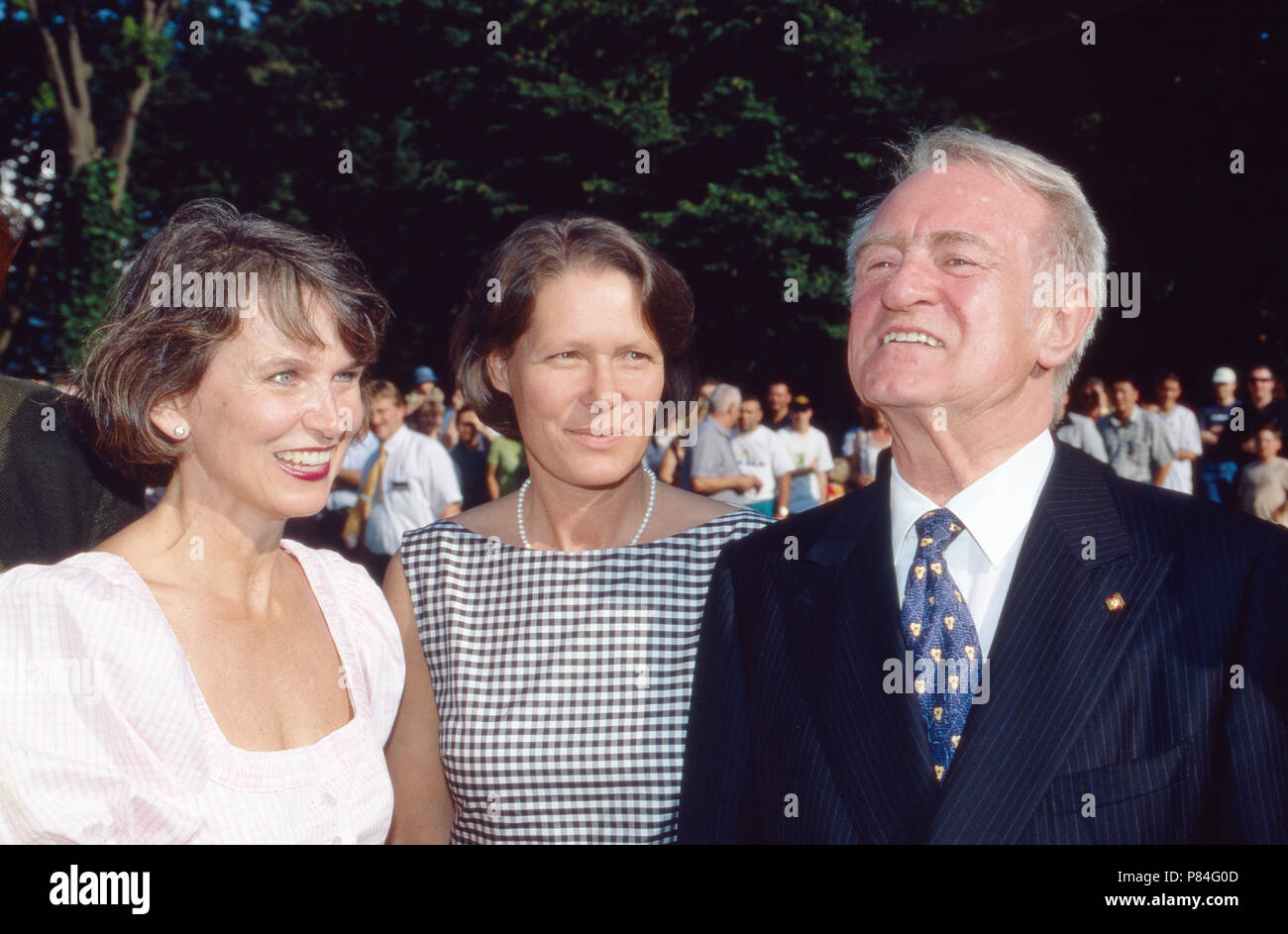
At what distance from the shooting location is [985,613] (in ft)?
7.48

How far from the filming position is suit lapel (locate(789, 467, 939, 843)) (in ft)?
7.04

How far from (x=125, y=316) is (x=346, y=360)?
1.37ft

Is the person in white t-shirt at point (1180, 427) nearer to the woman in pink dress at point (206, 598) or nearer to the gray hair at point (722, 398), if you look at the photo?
the gray hair at point (722, 398)

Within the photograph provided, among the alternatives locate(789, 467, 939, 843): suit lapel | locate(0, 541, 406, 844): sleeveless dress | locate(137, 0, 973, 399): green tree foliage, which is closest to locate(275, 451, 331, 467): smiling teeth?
locate(0, 541, 406, 844): sleeveless dress

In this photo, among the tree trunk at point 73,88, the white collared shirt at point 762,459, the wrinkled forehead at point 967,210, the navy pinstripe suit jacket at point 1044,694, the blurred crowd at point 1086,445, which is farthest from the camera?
the tree trunk at point 73,88

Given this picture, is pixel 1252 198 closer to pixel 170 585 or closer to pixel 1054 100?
pixel 1054 100

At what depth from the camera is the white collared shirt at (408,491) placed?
881cm

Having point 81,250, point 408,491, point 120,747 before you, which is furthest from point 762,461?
point 81,250

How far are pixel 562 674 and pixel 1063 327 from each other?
133cm

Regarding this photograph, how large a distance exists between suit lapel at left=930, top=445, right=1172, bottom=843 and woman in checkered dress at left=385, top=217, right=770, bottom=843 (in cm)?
82

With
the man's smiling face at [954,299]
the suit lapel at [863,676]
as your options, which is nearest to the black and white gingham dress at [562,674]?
the suit lapel at [863,676]

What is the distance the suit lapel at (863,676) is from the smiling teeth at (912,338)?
323 mm

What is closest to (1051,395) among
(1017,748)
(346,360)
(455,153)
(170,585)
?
(1017,748)
